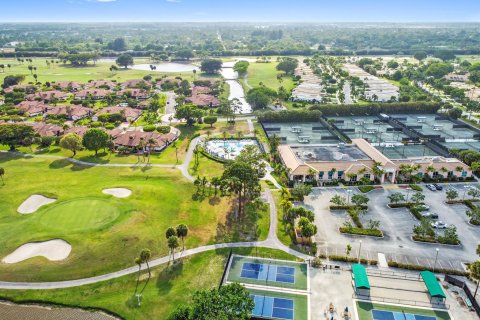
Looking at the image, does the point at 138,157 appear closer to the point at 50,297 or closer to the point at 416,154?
the point at 50,297

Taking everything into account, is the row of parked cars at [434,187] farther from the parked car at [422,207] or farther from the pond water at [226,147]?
the pond water at [226,147]

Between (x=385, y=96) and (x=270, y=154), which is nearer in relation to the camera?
(x=270, y=154)

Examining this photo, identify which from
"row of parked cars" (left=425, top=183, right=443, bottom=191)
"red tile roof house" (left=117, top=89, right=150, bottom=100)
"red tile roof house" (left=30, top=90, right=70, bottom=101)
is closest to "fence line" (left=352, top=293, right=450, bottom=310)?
"row of parked cars" (left=425, top=183, right=443, bottom=191)

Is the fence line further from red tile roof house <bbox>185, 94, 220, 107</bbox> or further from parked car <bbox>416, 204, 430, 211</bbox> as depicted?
red tile roof house <bbox>185, 94, 220, 107</bbox>

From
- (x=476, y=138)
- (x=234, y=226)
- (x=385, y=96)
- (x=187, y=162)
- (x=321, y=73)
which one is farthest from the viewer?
(x=321, y=73)

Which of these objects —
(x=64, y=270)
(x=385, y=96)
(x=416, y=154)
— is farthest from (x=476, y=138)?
(x=64, y=270)

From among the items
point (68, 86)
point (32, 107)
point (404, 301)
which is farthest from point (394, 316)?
point (68, 86)

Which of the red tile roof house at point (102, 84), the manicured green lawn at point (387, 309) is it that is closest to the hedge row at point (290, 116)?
the manicured green lawn at point (387, 309)
